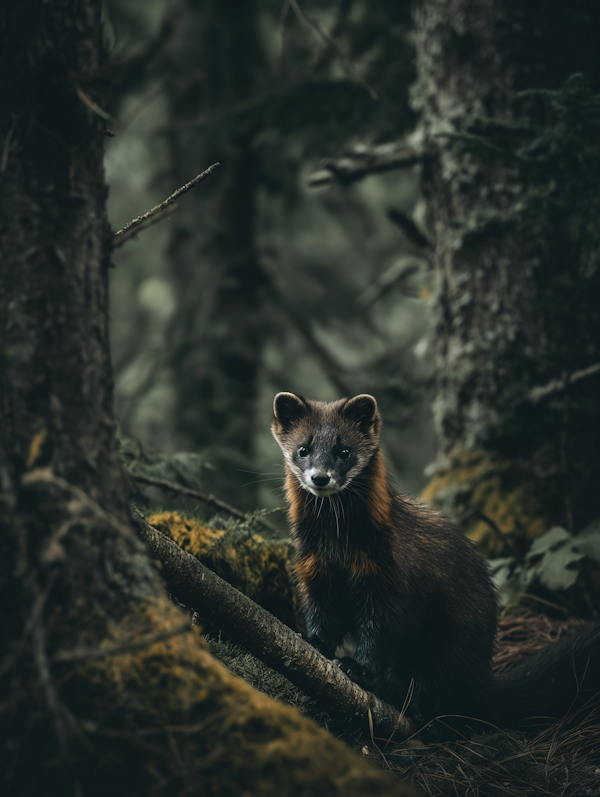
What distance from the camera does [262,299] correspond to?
834 cm

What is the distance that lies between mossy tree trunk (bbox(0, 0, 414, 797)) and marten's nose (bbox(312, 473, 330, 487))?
4.77ft

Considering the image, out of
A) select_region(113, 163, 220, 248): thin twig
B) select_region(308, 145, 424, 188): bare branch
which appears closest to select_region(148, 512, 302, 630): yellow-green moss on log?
select_region(113, 163, 220, 248): thin twig

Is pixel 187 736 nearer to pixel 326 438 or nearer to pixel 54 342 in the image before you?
pixel 54 342

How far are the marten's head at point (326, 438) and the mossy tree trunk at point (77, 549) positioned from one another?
160 cm

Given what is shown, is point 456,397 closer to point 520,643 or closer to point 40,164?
point 520,643

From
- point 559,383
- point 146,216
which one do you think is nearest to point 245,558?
point 146,216

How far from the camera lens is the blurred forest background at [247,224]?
6.46m

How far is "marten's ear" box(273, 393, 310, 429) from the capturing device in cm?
400

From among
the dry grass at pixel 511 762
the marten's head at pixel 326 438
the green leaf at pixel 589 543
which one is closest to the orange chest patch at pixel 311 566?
the marten's head at pixel 326 438

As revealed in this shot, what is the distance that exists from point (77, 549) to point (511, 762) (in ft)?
7.08

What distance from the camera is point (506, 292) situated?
16.4 ft

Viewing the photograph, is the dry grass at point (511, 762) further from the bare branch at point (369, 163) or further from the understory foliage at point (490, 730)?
the bare branch at point (369, 163)

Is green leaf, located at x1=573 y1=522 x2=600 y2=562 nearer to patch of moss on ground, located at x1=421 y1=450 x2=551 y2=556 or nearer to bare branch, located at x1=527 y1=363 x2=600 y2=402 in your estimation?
patch of moss on ground, located at x1=421 y1=450 x2=551 y2=556

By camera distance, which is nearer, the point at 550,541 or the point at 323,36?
the point at 323,36
